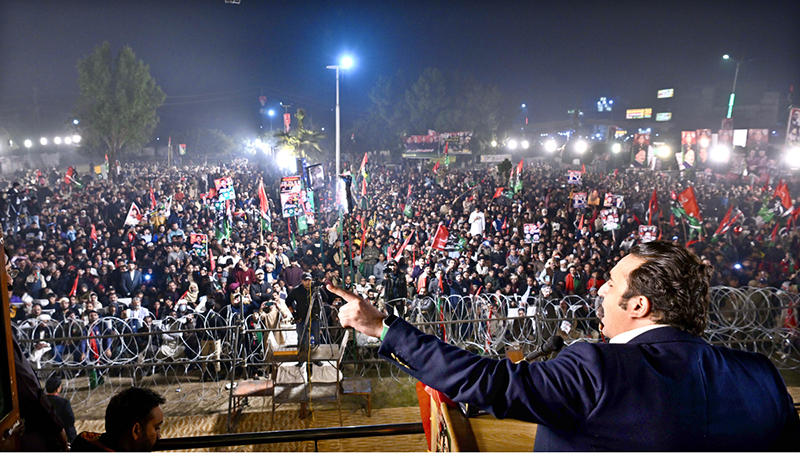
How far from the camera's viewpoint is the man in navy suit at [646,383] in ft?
3.90

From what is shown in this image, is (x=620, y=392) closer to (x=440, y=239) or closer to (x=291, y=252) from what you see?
(x=440, y=239)

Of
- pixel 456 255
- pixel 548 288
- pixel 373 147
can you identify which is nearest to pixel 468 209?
pixel 456 255

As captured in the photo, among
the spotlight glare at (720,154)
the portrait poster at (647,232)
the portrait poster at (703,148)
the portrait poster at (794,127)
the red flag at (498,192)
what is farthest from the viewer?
the spotlight glare at (720,154)

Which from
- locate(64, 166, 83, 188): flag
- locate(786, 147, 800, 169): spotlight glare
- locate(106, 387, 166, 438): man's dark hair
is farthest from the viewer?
locate(786, 147, 800, 169): spotlight glare

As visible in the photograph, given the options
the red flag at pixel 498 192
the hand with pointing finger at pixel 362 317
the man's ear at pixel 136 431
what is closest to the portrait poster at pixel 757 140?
the red flag at pixel 498 192

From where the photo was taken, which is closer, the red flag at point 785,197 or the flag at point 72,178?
the red flag at point 785,197

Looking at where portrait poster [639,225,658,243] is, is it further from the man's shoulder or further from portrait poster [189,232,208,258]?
the man's shoulder

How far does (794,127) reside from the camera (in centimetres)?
1728

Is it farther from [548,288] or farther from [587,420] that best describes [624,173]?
[587,420]

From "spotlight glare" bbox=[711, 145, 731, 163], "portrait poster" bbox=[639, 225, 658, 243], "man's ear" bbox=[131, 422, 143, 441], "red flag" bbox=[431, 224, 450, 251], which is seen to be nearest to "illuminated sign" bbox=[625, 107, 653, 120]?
"spotlight glare" bbox=[711, 145, 731, 163]

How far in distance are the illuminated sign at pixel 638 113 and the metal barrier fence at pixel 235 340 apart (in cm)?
4757

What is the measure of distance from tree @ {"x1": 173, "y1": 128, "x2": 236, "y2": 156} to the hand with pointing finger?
28535 mm

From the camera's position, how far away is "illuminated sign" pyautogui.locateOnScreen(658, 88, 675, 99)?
158 ft

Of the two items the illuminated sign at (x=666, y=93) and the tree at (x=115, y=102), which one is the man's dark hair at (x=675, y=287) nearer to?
the tree at (x=115, y=102)
